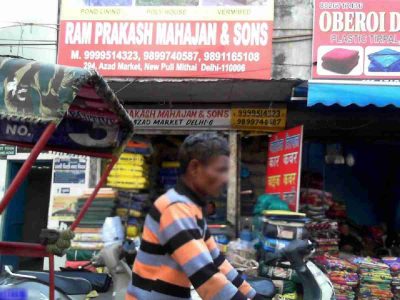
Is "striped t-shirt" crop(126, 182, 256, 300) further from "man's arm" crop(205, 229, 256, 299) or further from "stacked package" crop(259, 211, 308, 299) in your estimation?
"stacked package" crop(259, 211, 308, 299)

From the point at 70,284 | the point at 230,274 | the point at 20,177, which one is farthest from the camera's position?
the point at 70,284

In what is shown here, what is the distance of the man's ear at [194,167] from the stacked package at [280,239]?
379 cm

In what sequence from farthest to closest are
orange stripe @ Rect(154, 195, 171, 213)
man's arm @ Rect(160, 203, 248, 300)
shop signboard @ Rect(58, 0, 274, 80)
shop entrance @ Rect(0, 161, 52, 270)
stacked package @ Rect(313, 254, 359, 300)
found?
1. shop entrance @ Rect(0, 161, 52, 270)
2. shop signboard @ Rect(58, 0, 274, 80)
3. stacked package @ Rect(313, 254, 359, 300)
4. orange stripe @ Rect(154, 195, 171, 213)
5. man's arm @ Rect(160, 203, 248, 300)

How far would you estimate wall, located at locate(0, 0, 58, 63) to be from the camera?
25.1 ft

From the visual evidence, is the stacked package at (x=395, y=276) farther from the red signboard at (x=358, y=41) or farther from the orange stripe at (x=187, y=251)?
the orange stripe at (x=187, y=251)

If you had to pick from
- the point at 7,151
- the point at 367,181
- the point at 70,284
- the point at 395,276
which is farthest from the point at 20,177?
the point at 367,181

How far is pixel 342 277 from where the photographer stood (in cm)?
645

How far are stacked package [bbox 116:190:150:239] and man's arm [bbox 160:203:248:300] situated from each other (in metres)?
5.96

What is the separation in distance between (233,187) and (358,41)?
275 centimetres

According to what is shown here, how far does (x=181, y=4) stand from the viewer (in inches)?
286

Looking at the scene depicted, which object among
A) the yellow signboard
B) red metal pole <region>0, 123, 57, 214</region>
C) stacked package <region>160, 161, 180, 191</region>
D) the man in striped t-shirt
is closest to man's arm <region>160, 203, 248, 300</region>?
the man in striped t-shirt

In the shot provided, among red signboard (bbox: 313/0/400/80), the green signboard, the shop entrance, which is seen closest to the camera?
red signboard (bbox: 313/0/400/80)

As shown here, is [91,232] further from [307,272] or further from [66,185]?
[307,272]

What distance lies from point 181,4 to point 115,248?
4.14m
